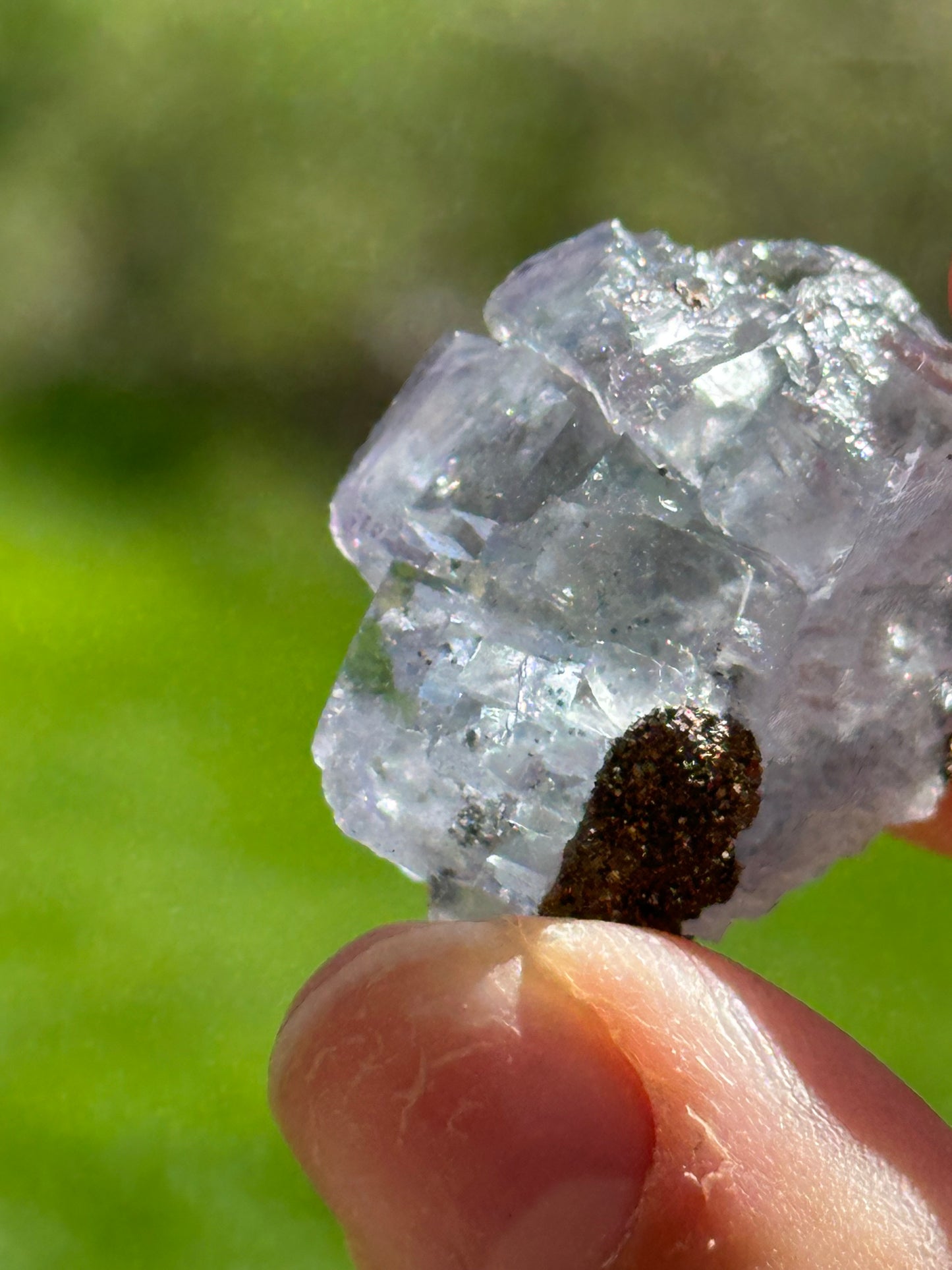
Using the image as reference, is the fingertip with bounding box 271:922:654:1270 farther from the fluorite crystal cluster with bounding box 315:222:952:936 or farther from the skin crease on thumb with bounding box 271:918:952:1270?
the fluorite crystal cluster with bounding box 315:222:952:936

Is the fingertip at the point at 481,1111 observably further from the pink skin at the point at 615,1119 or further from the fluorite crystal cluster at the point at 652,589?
the fluorite crystal cluster at the point at 652,589

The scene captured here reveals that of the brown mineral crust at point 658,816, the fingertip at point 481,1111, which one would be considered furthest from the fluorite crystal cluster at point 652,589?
the fingertip at point 481,1111

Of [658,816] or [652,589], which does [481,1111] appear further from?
[652,589]

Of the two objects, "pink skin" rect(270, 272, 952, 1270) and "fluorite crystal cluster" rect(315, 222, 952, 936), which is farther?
"fluorite crystal cluster" rect(315, 222, 952, 936)

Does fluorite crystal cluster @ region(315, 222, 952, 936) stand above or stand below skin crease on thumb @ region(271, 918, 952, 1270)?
above

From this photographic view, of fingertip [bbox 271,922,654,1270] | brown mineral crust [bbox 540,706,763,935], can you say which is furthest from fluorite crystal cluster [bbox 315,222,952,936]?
fingertip [bbox 271,922,654,1270]

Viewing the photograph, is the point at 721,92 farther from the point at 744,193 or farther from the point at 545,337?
the point at 545,337
